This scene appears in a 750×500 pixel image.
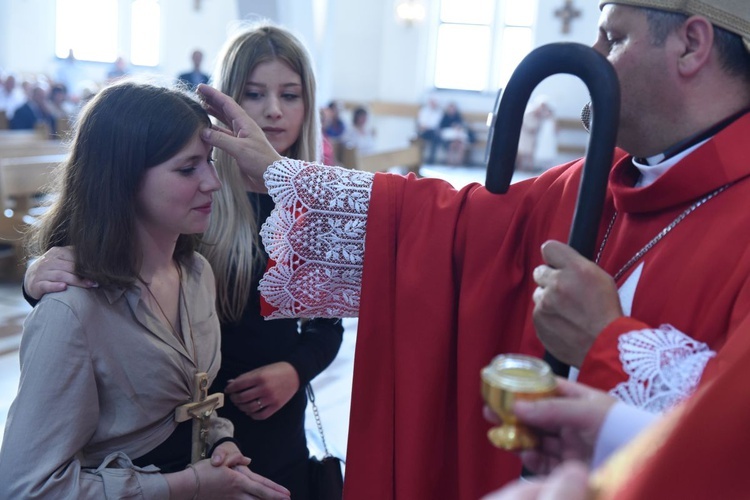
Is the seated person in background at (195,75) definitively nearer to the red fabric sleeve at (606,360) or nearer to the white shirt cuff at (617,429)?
the red fabric sleeve at (606,360)

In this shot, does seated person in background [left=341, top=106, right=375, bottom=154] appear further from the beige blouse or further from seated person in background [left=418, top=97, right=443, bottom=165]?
the beige blouse

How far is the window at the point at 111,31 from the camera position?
1741 cm

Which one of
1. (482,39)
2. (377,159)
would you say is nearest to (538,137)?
(482,39)

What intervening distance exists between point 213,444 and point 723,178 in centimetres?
113

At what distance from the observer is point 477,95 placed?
55.4ft

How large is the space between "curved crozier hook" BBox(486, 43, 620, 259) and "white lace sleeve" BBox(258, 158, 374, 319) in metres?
0.55

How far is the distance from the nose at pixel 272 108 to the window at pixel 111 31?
54.2 feet

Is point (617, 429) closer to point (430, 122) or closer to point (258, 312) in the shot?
point (258, 312)

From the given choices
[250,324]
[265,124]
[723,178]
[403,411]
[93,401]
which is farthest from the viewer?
[265,124]

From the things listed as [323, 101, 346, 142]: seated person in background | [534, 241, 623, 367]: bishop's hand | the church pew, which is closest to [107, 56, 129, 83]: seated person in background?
[323, 101, 346, 142]: seated person in background

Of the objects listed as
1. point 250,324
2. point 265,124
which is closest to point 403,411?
point 250,324

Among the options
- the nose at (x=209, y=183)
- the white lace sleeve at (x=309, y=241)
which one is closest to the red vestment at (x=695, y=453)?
the white lace sleeve at (x=309, y=241)

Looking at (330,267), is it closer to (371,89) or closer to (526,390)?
(526,390)

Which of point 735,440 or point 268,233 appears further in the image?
point 268,233
